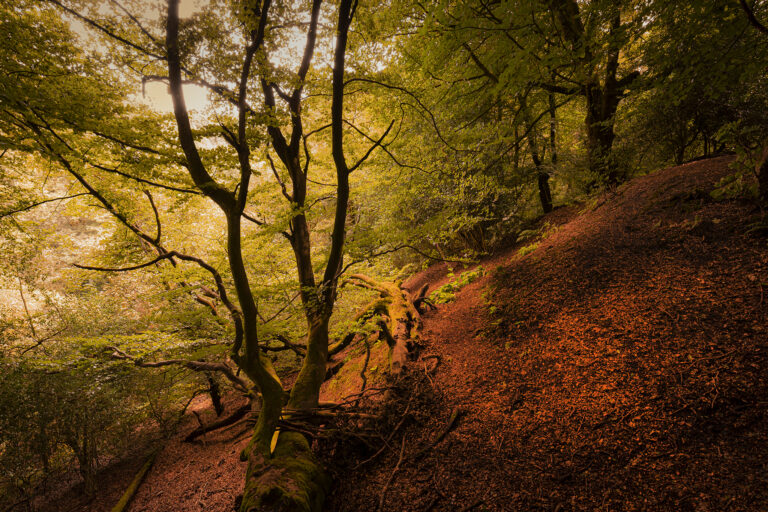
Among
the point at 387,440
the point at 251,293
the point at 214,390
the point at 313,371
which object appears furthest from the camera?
the point at 214,390

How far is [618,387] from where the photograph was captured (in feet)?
7.09

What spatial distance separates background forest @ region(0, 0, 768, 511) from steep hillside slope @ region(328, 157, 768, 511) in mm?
921

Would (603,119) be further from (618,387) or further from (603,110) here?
(618,387)

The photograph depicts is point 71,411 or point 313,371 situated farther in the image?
point 71,411

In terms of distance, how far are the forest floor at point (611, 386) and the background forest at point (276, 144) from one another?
82 centimetres

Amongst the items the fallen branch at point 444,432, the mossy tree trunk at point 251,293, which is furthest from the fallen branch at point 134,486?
the fallen branch at point 444,432

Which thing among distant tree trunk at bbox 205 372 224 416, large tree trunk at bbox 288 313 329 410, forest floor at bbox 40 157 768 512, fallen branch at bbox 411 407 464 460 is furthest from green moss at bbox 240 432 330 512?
distant tree trunk at bbox 205 372 224 416

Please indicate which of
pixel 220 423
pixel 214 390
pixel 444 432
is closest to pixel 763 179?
pixel 444 432

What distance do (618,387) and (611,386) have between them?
0.16 feet

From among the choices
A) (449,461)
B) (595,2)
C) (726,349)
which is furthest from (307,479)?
(595,2)

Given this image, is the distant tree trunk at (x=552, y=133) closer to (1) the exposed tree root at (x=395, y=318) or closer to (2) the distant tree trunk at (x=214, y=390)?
(1) the exposed tree root at (x=395, y=318)

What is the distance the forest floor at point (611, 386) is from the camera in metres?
1.64

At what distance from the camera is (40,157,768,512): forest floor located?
64.7 inches

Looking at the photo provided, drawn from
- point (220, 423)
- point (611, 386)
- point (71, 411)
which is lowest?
point (220, 423)
